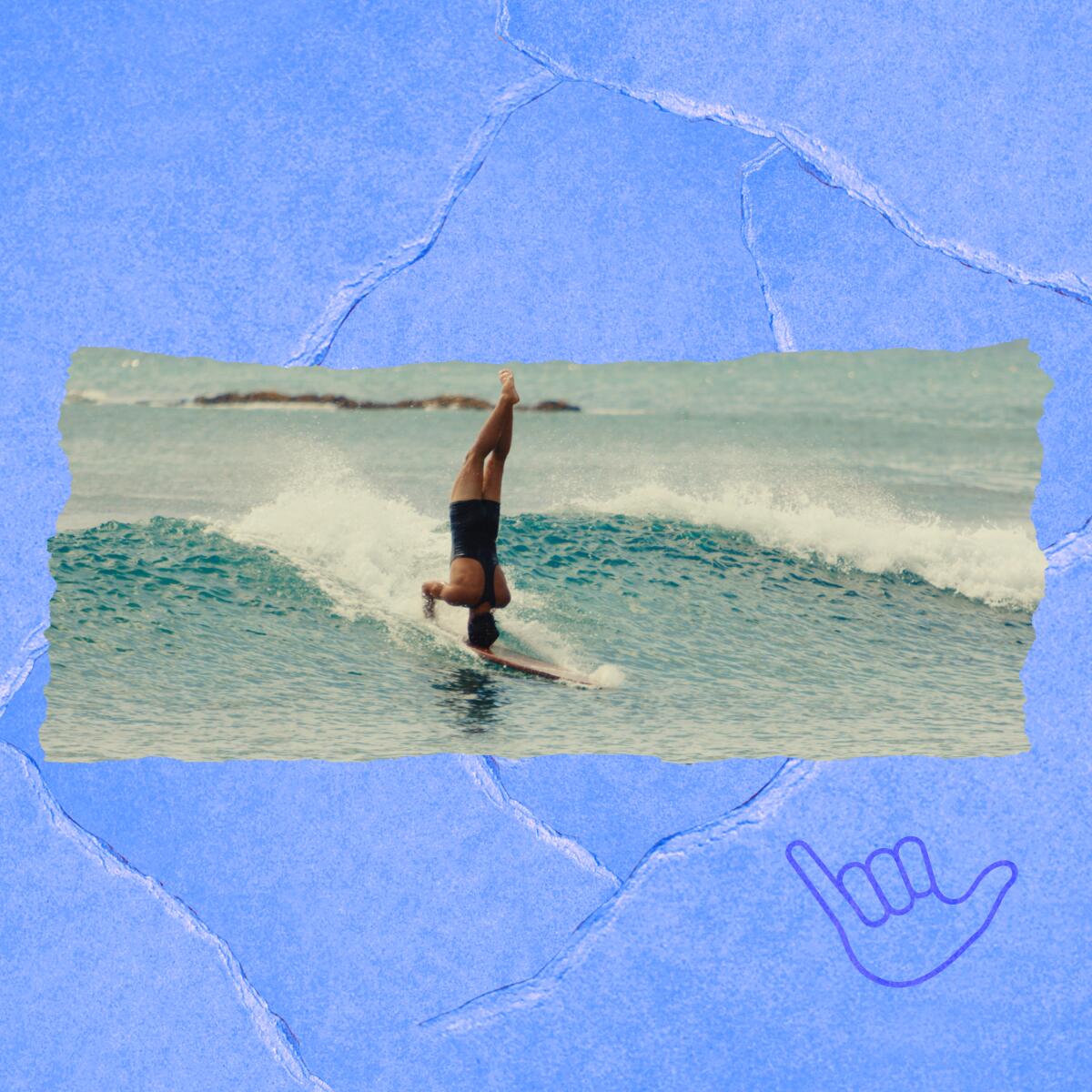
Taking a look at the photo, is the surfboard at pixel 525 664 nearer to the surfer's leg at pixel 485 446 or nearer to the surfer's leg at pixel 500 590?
the surfer's leg at pixel 500 590

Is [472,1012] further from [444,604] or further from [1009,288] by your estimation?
[1009,288]

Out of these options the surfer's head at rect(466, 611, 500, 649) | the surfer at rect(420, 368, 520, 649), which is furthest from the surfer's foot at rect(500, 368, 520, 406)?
the surfer's head at rect(466, 611, 500, 649)

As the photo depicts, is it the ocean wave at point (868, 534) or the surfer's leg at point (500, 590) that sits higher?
the ocean wave at point (868, 534)

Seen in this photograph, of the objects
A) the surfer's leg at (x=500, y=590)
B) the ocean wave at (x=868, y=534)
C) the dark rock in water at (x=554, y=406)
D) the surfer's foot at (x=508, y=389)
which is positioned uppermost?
the surfer's foot at (x=508, y=389)

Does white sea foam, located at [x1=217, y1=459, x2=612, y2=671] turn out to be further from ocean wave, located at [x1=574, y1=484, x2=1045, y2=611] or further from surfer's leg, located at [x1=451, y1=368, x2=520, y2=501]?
ocean wave, located at [x1=574, y1=484, x2=1045, y2=611]

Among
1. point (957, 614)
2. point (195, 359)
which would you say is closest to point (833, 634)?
point (957, 614)

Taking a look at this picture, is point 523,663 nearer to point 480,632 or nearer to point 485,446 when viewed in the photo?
point 480,632

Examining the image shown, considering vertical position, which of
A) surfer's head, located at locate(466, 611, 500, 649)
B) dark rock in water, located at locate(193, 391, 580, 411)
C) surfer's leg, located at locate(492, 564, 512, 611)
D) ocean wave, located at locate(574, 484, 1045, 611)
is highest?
dark rock in water, located at locate(193, 391, 580, 411)

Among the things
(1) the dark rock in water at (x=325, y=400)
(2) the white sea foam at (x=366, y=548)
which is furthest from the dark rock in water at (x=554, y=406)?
(2) the white sea foam at (x=366, y=548)
